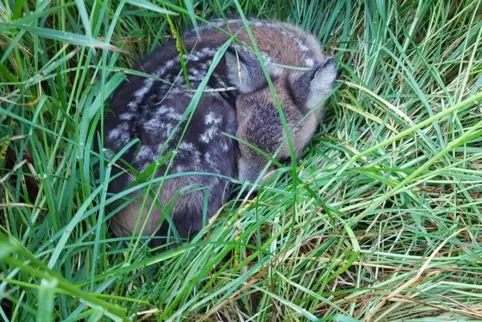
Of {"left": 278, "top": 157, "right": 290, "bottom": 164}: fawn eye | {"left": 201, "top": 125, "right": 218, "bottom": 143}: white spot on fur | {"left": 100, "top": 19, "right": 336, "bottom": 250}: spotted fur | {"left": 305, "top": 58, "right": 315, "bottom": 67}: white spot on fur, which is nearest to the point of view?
{"left": 100, "top": 19, "right": 336, "bottom": 250}: spotted fur

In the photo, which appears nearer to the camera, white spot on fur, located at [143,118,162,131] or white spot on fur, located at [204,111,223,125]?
white spot on fur, located at [143,118,162,131]

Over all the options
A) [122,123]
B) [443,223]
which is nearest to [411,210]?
[443,223]

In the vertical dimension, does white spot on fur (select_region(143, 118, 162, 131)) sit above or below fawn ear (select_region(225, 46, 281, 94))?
below

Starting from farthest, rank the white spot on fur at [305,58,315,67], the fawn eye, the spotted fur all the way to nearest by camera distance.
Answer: the white spot on fur at [305,58,315,67] < the fawn eye < the spotted fur

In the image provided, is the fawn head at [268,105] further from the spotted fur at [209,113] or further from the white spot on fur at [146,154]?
the white spot on fur at [146,154]

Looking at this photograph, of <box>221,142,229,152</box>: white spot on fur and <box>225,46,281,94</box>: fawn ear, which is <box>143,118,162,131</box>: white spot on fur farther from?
<box>225,46,281,94</box>: fawn ear

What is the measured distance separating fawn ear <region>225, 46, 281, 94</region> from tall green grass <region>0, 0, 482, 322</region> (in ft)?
1.41

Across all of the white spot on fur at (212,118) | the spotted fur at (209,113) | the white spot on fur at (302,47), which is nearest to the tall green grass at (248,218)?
the spotted fur at (209,113)

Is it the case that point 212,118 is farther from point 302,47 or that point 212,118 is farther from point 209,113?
point 302,47

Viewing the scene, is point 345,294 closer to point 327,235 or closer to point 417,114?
point 327,235

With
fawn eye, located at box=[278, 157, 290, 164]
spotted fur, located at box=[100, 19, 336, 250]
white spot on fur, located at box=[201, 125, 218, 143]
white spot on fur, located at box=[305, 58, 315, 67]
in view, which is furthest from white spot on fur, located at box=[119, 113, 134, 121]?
white spot on fur, located at box=[305, 58, 315, 67]

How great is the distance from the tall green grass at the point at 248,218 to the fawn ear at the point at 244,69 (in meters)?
0.43

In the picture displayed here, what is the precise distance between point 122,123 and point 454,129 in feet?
4.30

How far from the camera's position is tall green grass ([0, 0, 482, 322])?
195 centimetres
